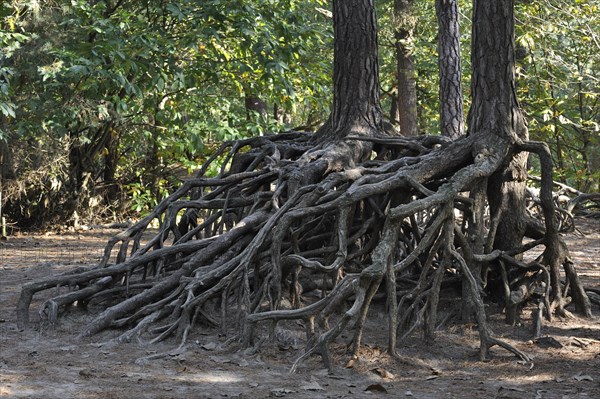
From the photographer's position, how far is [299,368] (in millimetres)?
5641

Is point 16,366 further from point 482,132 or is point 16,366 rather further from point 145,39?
point 145,39

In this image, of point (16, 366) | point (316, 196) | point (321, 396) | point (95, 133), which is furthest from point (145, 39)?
point (321, 396)

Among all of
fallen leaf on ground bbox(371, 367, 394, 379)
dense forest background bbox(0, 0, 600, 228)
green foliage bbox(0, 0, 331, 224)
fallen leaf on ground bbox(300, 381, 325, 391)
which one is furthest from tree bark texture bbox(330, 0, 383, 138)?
fallen leaf on ground bbox(300, 381, 325, 391)

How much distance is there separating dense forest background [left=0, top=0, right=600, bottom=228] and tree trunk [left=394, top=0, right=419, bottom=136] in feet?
0.25

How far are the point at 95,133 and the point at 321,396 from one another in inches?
398

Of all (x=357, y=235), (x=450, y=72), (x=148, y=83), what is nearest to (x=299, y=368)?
(x=357, y=235)

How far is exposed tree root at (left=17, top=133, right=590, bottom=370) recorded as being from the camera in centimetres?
611

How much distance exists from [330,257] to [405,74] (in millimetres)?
11015

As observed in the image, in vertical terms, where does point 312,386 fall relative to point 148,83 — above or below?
below

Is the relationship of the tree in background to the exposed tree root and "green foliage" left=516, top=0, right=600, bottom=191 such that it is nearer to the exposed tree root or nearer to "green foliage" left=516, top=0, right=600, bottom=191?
the exposed tree root

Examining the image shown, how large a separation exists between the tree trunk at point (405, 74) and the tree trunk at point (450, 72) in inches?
167

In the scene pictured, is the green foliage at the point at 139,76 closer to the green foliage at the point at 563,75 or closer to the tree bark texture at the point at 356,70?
the tree bark texture at the point at 356,70

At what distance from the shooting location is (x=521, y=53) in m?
17.0

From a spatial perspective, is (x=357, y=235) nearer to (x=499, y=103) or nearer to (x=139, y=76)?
(x=499, y=103)
